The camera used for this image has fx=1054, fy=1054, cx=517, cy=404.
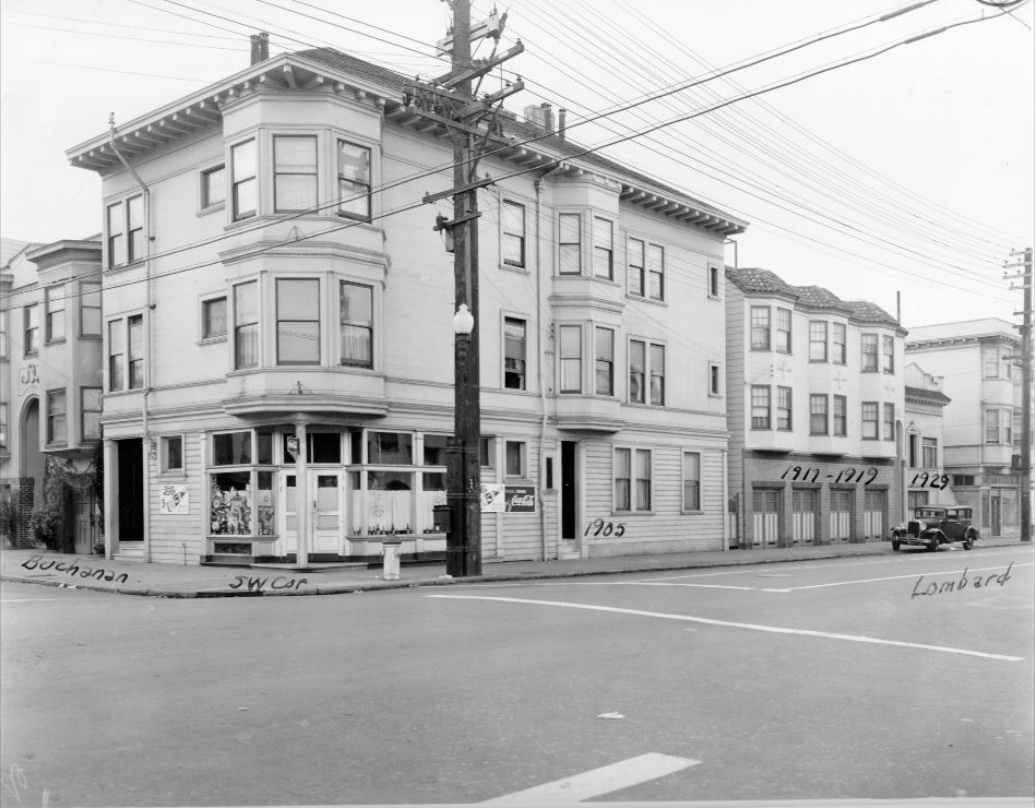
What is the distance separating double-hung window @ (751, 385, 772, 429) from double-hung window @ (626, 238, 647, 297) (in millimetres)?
8933

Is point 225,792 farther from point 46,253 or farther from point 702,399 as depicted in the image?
point 702,399

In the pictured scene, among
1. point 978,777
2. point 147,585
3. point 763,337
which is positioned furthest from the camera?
point 763,337

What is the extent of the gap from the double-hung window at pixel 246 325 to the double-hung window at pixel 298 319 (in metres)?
0.62

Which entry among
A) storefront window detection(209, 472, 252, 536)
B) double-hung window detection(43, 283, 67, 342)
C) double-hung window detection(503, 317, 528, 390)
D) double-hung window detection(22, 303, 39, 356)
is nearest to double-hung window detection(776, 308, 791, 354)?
double-hung window detection(503, 317, 528, 390)

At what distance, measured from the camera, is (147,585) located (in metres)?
18.7

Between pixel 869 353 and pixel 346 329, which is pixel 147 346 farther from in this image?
pixel 869 353

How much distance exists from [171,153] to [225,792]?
2251 cm

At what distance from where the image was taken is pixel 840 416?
41.8m

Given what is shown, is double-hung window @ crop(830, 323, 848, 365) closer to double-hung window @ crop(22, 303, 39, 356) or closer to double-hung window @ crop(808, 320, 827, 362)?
double-hung window @ crop(808, 320, 827, 362)

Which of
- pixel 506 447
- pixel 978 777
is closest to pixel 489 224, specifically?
pixel 506 447

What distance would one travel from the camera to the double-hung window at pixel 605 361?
95.6ft

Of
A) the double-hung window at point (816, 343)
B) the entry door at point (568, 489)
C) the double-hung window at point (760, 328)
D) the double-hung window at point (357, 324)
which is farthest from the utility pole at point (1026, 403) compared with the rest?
the double-hung window at point (357, 324)

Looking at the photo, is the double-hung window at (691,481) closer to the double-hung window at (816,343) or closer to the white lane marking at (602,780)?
the double-hung window at (816,343)

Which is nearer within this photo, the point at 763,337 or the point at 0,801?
the point at 0,801
